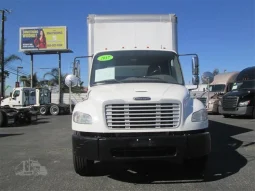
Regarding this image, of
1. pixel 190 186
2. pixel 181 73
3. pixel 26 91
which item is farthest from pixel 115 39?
pixel 26 91

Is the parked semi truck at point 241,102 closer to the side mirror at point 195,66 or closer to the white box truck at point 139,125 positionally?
the side mirror at point 195,66

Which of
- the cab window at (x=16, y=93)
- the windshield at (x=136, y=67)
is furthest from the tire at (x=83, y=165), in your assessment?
the cab window at (x=16, y=93)

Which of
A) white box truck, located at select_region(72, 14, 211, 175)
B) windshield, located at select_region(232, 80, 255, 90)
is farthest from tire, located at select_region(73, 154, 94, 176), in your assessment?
windshield, located at select_region(232, 80, 255, 90)

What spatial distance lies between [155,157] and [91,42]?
439 cm

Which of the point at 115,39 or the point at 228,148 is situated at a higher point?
the point at 115,39

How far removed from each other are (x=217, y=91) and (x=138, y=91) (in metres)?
22.4

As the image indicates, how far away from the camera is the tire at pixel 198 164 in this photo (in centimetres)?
627

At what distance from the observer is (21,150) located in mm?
9711

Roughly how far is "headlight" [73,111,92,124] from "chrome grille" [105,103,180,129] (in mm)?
308

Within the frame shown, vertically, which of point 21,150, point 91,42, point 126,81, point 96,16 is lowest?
point 21,150

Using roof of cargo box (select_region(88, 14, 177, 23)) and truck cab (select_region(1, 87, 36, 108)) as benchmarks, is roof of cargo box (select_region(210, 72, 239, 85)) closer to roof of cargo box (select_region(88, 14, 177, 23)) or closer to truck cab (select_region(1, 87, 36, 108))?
truck cab (select_region(1, 87, 36, 108))

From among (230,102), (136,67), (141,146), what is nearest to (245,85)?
(230,102)

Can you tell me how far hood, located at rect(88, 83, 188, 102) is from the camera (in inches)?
235

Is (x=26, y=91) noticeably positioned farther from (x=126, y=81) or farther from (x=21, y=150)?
(x=126, y=81)
